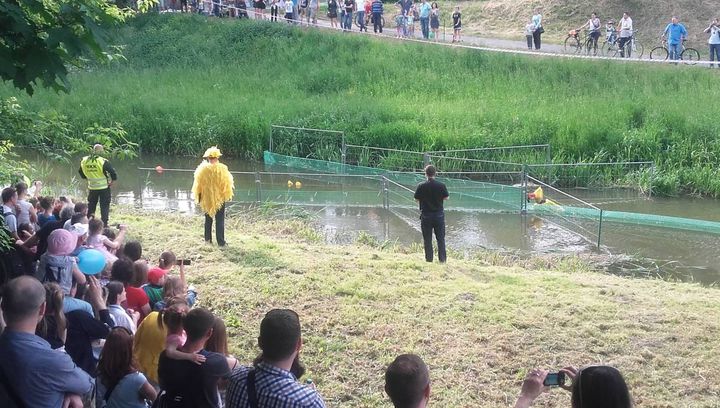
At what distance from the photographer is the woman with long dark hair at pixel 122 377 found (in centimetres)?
564

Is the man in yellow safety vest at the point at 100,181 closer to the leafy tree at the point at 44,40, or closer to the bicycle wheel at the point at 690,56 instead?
the leafy tree at the point at 44,40

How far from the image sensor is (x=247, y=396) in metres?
4.62

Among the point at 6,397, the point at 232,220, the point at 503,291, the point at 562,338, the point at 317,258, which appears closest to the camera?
the point at 6,397

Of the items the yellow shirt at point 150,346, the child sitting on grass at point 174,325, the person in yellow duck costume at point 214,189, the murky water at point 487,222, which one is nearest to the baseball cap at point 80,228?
the yellow shirt at point 150,346

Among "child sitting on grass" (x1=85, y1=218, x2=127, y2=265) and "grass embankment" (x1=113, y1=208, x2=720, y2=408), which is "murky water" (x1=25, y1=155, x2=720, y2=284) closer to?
"grass embankment" (x1=113, y1=208, x2=720, y2=408)

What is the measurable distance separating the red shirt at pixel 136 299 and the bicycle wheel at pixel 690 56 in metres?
28.1

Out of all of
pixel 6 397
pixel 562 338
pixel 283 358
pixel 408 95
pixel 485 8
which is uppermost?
pixel 485 8

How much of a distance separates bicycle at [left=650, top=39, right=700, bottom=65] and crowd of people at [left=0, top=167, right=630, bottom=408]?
2828cm

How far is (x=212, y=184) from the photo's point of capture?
13.7 m

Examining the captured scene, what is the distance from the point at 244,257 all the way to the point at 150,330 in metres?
6.44

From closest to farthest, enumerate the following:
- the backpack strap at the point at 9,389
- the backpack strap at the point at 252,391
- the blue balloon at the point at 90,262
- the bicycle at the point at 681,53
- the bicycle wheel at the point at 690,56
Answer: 1. the backpack strap at the point at 252,391
2. the backpack strap at the point at 9,389
3. the blue balloon at the point at 90,262
4. the bicycle wheel at the point at 690,56
5. the bicycle at the point at 681,53

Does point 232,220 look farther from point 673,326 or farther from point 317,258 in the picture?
point 673,326

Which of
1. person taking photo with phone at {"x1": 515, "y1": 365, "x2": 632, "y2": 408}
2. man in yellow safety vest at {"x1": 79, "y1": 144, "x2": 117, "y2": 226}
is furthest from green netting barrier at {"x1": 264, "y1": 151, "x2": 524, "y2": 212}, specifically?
person taking photo with phone at {"x1": 515, "y1": 365, "x2": 632, "y2": 408}

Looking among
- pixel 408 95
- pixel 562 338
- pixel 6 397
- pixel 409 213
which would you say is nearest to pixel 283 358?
pixel 6 397
